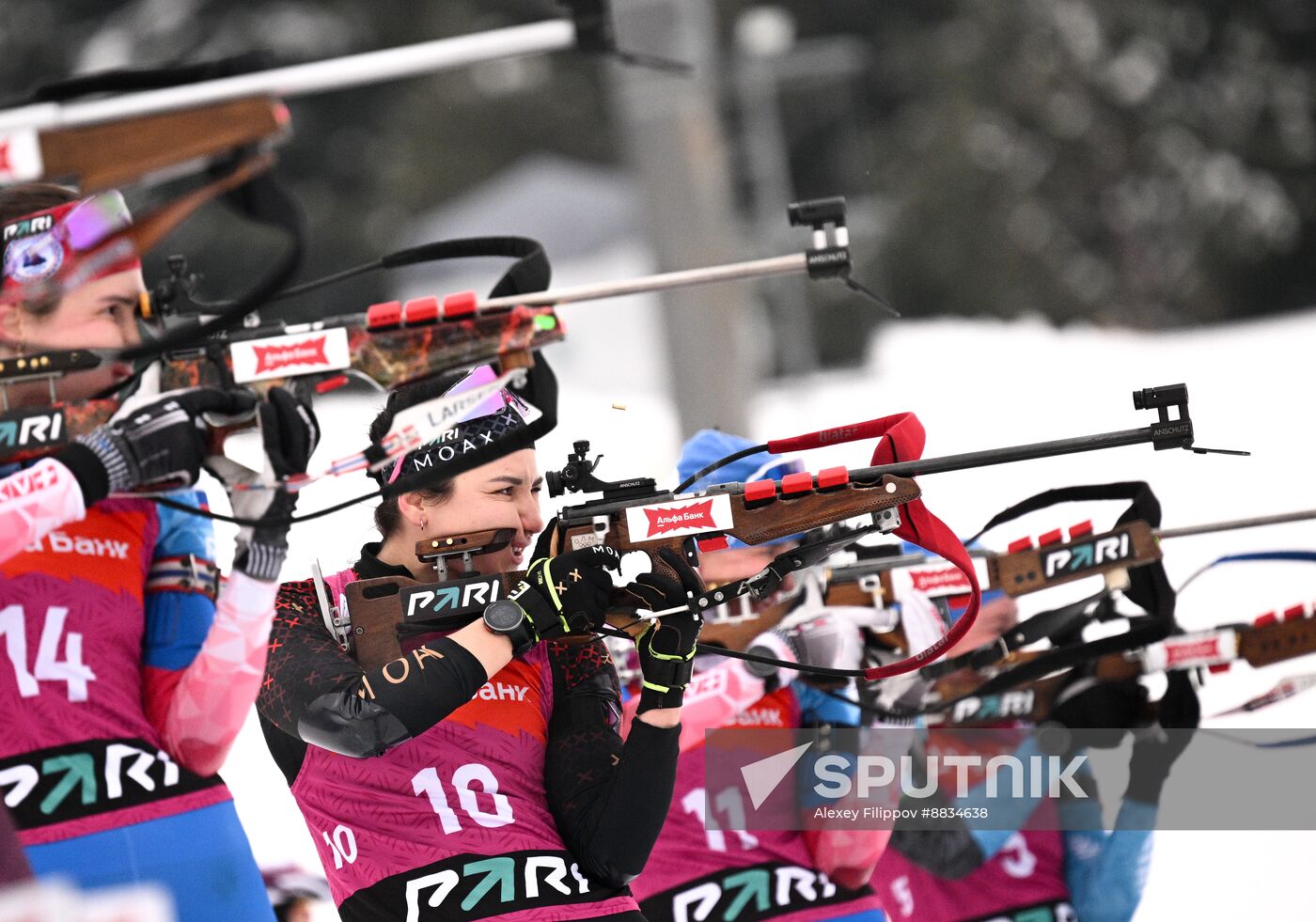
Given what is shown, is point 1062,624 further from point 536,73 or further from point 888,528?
point 536,73

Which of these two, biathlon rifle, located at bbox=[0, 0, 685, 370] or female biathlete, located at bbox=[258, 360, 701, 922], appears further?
female biathlete, located at bbox=[258, 360, 701, 922]

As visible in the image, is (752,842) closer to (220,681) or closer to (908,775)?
(908,775)

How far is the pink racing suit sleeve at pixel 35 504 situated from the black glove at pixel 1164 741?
9.59 feet

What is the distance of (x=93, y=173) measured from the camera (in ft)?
8.73

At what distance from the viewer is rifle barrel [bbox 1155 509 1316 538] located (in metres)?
3.87

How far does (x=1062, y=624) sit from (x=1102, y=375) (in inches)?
258

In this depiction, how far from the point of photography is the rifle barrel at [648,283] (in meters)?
2.77

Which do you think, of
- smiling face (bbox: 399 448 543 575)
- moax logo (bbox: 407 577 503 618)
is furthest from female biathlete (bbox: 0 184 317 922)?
smiling face (bbox: 399 448 543 575)

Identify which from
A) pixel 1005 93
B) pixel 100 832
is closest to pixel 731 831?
pixel 100 832

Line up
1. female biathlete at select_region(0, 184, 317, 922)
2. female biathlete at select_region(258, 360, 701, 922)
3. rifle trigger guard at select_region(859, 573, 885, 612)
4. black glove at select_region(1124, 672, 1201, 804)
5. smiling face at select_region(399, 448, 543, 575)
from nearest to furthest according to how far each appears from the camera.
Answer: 1. female biathlete at select_region(0, 184, 317, 922)
2. female biathlete at select_region(258, 360, 701, 922)
3. smiling face at select_region(399, 448, 543, 575)
4. rifle trigger guard at select_region(859, 573, 885, 612)
5. black glove at select_region(1124, 672, 1201, 804)

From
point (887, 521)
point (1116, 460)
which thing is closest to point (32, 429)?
point (887, 521)

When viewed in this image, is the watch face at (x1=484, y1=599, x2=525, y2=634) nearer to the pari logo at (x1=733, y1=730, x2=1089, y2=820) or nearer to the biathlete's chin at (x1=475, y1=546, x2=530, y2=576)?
the biathlete's chin at (x1=475, y1=546, x2=530, y2=576)

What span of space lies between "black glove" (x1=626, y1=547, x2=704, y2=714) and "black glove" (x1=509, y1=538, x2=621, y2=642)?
0.20 ft

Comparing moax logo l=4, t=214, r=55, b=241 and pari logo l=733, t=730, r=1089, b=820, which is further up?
moax logo l=4, t=214, r=55, b=241
